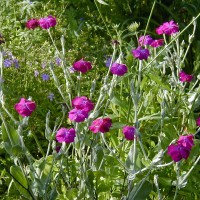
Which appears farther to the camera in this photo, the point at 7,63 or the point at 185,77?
the point at 7,63

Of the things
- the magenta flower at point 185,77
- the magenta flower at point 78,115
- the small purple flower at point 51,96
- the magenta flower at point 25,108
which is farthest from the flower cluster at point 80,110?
the small purple flower at point 51,96

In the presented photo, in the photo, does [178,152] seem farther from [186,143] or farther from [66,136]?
[66,136]

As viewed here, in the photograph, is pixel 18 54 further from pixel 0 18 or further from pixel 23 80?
pixel 0 18

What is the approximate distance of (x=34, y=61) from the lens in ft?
10.3

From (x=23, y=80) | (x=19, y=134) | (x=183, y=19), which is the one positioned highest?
(x=19, y=134)

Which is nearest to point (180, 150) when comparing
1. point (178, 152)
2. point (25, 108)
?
point (178, 152)

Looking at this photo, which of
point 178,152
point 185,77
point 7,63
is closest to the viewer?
point 178,152

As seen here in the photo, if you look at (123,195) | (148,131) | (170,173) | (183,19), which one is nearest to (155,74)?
(148,131)

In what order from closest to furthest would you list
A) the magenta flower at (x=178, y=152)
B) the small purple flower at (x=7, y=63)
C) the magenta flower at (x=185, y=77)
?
the magenta flower at (x=178, y=152) → the magenta flower at (x=185, y=77) → the small purple flower at (x=7, y=63)

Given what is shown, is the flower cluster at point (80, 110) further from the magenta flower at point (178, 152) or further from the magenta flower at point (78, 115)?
the magenta flower at point (178, 152)

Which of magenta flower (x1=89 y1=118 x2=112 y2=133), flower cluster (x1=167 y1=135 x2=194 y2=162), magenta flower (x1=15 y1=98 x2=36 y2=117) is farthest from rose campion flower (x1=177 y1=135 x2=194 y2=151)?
magenta flower (x1=15 y1=98 x2=36 y2=117)

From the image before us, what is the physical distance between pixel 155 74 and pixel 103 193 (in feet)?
1.82

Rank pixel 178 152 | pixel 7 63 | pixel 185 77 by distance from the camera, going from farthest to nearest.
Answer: pixel 7 63
pixel 185 77
pixel 178 152

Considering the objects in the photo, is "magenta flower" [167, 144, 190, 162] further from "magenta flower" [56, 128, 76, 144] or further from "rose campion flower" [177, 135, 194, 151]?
"magenta flower" [56, 128, 76, 144]
